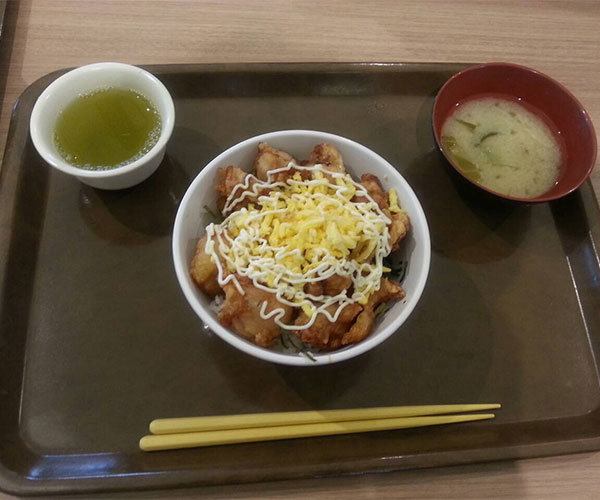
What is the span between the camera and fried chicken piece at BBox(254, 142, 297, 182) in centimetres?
139

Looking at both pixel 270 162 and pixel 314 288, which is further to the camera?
pixel 270 162

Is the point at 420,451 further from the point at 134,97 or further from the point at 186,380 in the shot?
the point at 134,97

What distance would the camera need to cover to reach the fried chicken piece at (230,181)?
54.4 inches

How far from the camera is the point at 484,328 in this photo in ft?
5.02

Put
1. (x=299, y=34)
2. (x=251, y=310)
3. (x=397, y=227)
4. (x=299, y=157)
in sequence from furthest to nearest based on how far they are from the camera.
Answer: (x=299, y=34) → (x=299, y=157) → (x=397, y=227) → (x=251, y=310)

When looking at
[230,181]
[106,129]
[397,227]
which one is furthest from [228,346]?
[106,129]

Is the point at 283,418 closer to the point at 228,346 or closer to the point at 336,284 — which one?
the point at 228,346

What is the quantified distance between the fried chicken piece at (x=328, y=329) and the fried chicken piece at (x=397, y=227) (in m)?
0.22

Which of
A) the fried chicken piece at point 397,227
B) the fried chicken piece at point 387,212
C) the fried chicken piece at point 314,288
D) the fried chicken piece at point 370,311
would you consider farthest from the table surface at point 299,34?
the fried chicken piece at point 314,288

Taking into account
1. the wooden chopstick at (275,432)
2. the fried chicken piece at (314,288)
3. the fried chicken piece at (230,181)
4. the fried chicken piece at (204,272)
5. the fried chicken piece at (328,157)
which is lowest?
the wooden chopstick at (275,432)

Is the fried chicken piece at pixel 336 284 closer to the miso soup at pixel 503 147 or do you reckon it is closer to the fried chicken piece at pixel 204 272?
the fried chicken piece at pixel 204 272

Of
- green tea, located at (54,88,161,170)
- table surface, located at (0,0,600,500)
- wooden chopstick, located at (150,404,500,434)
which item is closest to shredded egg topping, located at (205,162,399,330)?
wooden chopstick, located at (150,404,500,434)

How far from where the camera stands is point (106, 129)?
5.40 feet

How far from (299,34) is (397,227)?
113cm
